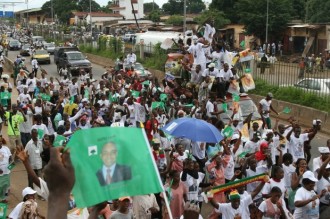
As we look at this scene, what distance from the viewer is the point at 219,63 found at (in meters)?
15.7

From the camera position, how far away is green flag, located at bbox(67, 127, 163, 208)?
3.58 meters

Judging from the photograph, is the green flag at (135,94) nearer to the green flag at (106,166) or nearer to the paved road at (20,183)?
the paved road at (20,183)

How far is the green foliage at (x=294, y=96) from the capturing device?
17844mm

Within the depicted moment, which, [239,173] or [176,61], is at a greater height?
[176,61]

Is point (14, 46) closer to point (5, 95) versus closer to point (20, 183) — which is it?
point (5, 95)

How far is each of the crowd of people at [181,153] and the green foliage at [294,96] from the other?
424 cm

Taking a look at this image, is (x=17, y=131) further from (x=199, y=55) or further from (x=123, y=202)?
(x=123, y=202)

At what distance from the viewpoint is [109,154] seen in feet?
12.0

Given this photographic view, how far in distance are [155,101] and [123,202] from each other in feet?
A: 25.4

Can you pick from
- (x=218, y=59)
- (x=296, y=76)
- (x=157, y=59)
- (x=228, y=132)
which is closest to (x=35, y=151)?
(x=228, y=132)

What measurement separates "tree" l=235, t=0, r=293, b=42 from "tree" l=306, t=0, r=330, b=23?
227 centimetres

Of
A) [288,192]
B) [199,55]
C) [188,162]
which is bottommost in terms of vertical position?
[288,192]

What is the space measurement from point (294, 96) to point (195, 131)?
11.6 metres

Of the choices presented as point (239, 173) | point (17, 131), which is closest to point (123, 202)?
point (239, 173)
